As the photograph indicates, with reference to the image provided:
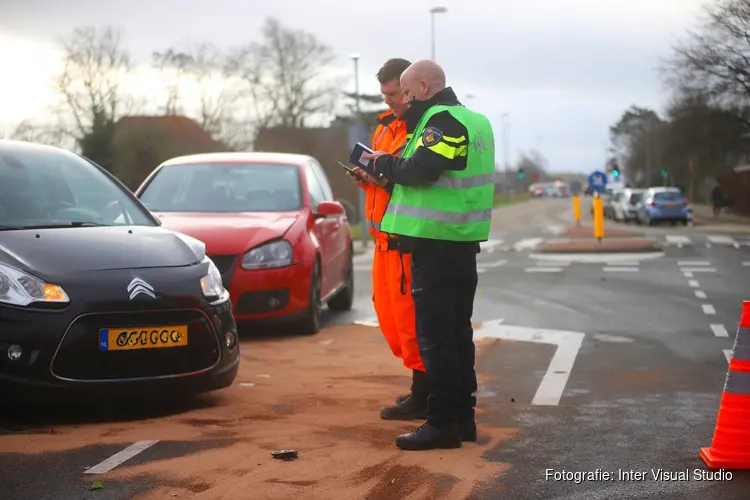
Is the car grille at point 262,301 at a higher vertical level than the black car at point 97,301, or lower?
lower

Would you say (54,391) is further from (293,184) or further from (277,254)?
(293,184)

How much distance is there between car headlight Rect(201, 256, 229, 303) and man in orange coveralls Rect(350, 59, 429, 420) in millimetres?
948

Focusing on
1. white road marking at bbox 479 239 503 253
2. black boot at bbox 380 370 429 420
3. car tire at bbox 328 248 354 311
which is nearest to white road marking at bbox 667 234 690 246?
white road marking at bbox 479 239 503 253

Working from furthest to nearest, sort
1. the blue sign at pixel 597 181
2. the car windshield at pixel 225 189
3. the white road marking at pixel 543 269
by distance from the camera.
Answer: the blue sign at pixel 597 181, the white road marking at pixel 543 269, the car windshield at pixel 225 189

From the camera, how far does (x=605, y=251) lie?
2664 centimetres

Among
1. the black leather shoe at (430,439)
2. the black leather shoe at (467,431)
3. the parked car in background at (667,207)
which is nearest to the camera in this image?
→ the black leather shoe at (430,439)

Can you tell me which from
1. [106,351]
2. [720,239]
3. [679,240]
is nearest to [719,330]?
[106,351]

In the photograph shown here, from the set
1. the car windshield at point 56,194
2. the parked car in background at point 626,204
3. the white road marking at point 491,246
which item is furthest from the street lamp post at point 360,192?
the car windshield at point 56,194

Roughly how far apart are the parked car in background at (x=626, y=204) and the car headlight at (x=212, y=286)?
4926 centimetres

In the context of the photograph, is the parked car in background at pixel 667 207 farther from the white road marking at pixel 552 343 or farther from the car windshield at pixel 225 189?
the car windshield at pixel 225 189

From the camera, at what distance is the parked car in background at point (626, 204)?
55.6 m

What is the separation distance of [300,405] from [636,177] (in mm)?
113640

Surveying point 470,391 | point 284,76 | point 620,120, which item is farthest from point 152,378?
point 620,120

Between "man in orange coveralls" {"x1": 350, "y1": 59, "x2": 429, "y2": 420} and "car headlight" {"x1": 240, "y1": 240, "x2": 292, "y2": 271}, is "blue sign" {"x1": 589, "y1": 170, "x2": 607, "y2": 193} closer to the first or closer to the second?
"car headlight" {"x1": 240, "y1": 240, "x2": 292, "y2": 271}
